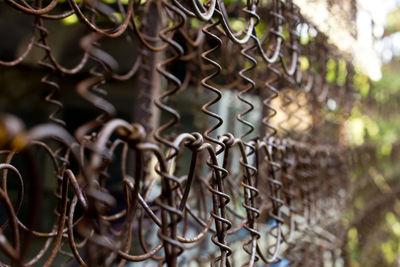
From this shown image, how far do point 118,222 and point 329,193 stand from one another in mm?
564

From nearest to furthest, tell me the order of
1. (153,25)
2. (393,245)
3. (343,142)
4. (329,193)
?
(153,25) → (329,193) → (343,142) → (393,245)

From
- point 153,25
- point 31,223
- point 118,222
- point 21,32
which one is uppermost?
point 153,25

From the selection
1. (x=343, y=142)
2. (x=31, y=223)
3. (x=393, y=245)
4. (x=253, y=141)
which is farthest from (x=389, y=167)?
(x=31, y=223)

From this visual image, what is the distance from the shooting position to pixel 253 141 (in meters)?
0.49

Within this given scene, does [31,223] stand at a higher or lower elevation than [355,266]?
higher

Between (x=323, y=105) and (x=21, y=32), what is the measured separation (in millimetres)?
1433

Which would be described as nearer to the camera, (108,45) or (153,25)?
(153,25)

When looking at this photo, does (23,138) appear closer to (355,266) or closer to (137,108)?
(137,108)

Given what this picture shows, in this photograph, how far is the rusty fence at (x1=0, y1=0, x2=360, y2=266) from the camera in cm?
22

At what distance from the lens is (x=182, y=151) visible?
0.78 meters

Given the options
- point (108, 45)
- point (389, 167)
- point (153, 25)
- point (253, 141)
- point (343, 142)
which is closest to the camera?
point (253, 141)

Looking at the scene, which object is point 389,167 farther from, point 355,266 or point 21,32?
point 21,32

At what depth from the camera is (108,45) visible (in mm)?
1839

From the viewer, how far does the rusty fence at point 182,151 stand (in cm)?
22
